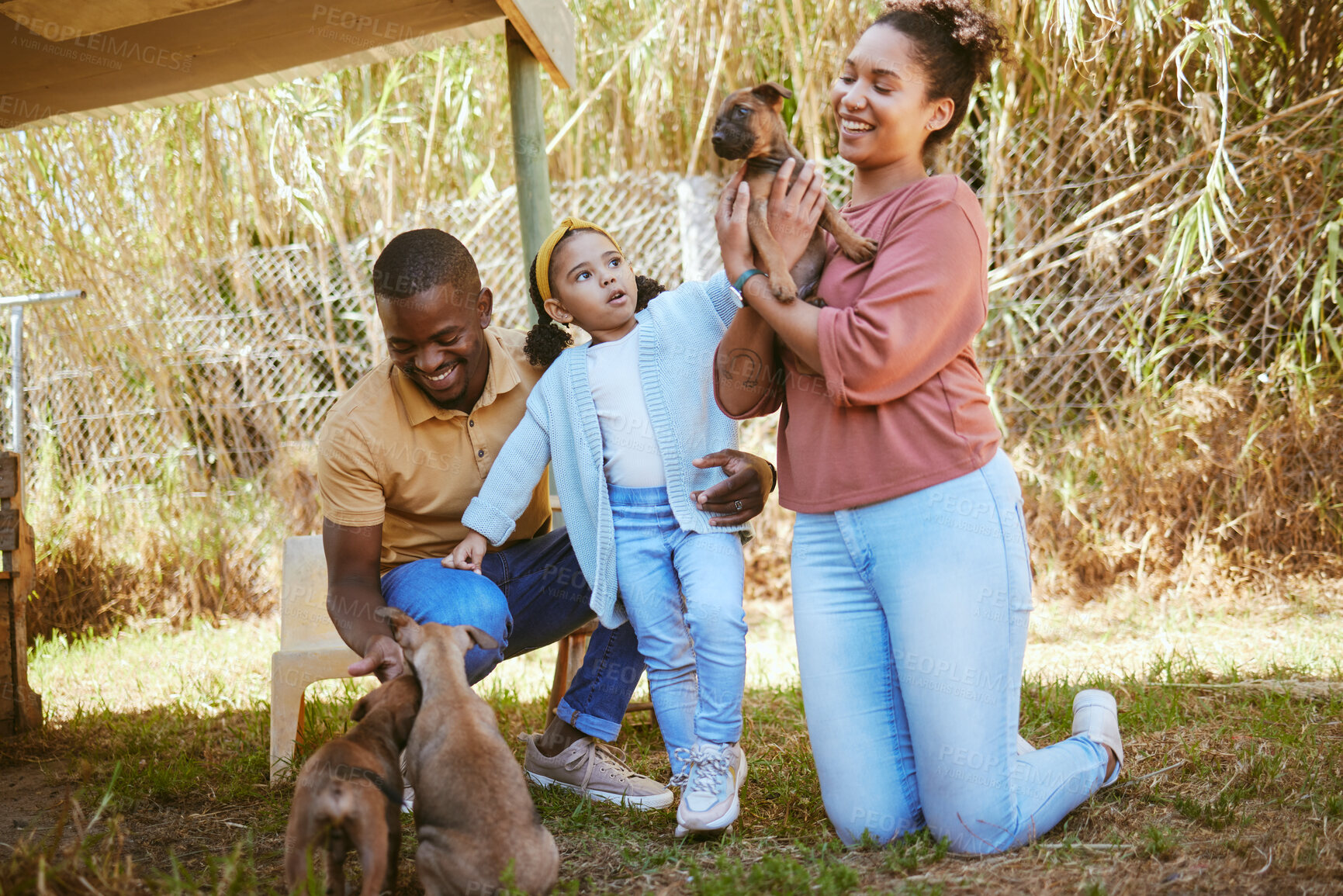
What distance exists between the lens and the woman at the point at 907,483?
8.54 feet

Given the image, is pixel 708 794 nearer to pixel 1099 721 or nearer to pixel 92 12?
pixel 1099 721

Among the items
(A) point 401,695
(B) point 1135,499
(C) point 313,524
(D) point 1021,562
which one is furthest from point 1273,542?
(C) point 313,524

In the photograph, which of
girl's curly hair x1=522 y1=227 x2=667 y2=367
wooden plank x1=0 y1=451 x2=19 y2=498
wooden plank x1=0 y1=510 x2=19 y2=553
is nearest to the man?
girl's curly hair x1=522 y1=227 x2=667 y2=367

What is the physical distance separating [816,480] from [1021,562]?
563 millimetres

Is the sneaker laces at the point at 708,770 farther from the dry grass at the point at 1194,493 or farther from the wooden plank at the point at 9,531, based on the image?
the dry grass at the point at 1194,493

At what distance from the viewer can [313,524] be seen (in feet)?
23.7

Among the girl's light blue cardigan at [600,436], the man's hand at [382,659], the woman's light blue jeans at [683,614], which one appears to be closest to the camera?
the man's hand at [382,659]

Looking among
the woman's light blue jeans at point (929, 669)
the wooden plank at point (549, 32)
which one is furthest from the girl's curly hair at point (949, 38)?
the wooden plank at point (549, 32)

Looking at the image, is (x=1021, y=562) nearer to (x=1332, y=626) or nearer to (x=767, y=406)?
(x=767, y=406)

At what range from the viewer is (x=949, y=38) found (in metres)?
2.73

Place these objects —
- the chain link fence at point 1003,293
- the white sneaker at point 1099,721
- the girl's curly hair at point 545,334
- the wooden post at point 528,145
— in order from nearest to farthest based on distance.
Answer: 1. the white sneaker at point 1099,721
2. the girl's curly hair at point 545,334
3. the wooden post at point 528,145
4. the chain link fence at point 1003,293

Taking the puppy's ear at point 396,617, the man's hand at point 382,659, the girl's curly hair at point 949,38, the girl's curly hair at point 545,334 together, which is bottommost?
the man's hand at point 382,659

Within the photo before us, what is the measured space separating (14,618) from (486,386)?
2637 mm

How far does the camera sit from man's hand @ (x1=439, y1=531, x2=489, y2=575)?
3.13m
